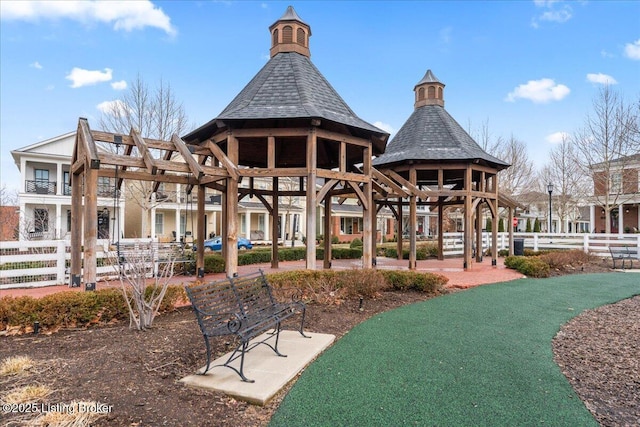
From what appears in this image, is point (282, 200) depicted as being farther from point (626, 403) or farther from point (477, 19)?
point (626, 403)

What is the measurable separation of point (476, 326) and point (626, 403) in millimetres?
2593

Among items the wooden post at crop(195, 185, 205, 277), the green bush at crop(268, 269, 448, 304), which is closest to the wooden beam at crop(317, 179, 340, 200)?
the green bush at crop(268, 269, 448, 304)

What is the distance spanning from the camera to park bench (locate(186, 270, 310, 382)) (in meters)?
3.93

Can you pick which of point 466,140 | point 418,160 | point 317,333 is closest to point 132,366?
point 317,333

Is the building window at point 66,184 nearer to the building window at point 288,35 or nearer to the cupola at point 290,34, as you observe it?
the cupola at point 290,34

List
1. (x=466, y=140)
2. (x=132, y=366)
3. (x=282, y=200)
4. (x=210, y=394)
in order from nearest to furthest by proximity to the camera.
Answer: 1. (x=210, y=394)
2. (x=132, y=366)
3. (x=466, y=140)
4. (x=282, y=200)

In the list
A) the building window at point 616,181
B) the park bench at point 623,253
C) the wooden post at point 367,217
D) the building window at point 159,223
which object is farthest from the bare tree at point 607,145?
the building window at point 159,223

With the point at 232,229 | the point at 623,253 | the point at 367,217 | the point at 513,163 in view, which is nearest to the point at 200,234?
the point at 232,229

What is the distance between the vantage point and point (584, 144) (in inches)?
957

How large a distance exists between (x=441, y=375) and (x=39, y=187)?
97.8 ft

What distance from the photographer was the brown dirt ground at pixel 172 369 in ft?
10.5

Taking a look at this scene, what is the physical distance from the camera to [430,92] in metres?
16.1

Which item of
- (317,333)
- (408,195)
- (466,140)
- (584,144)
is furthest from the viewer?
(584,144)

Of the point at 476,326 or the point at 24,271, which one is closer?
the point at 476,326
